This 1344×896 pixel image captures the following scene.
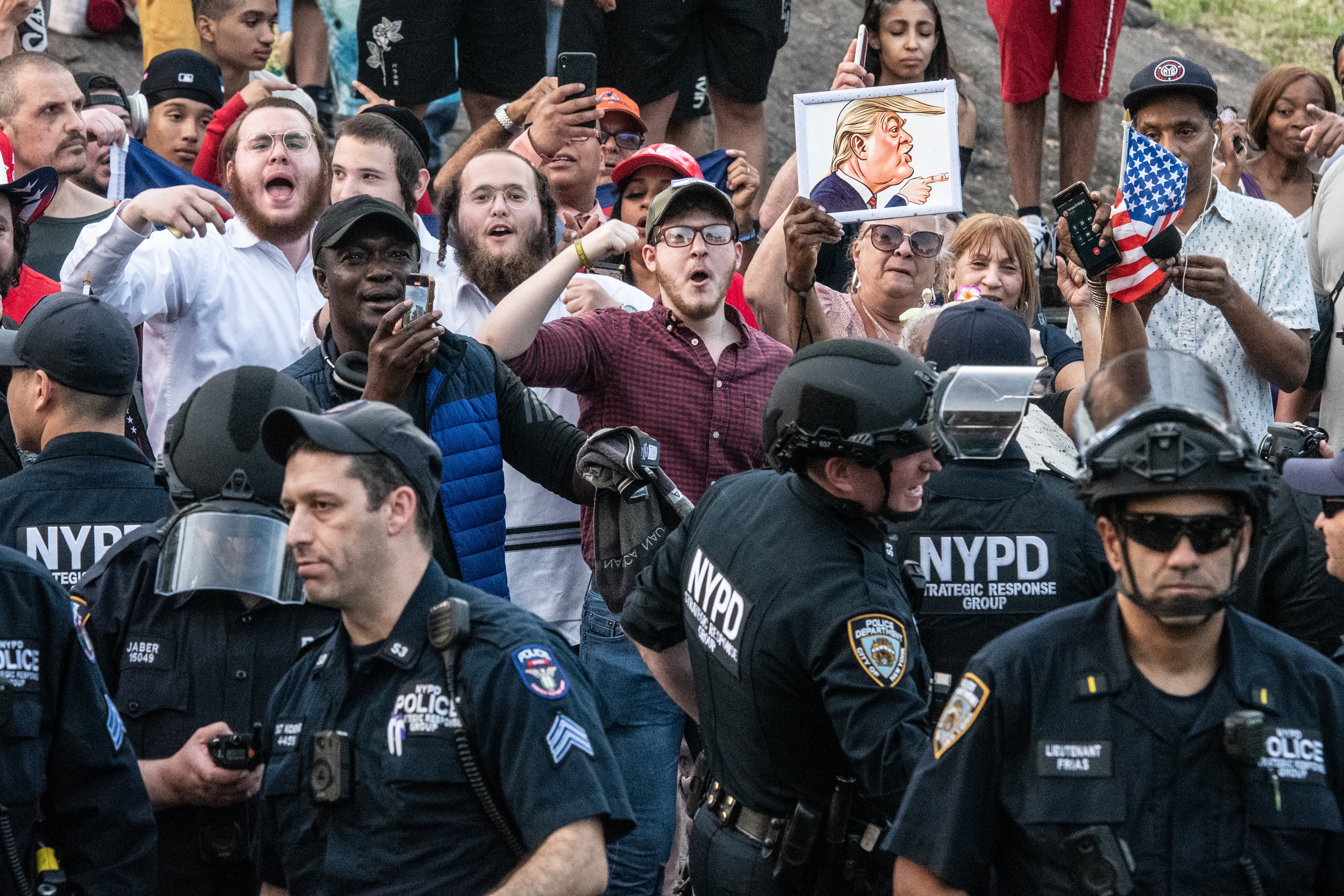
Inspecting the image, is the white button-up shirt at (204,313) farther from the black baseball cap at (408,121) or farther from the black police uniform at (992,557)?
the black police uniform at (992,557)

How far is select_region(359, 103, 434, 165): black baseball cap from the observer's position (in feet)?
23.4

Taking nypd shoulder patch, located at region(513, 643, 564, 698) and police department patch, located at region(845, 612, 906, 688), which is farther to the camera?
police department patch, located at region(845, 612, 906, 688)

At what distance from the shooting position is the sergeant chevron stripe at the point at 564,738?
130 inches

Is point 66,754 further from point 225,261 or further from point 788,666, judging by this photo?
point 225,261

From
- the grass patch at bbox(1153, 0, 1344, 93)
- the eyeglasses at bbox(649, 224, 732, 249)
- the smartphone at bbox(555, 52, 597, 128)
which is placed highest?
the grass patch at bbox(1153, 0, 1344, 93)

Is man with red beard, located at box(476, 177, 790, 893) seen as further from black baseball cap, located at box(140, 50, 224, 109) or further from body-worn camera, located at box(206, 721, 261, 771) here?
black baseball cap, located at box(140, 50, 224, 109)

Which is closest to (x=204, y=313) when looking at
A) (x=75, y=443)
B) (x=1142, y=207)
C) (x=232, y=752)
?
(x=75, y=443)

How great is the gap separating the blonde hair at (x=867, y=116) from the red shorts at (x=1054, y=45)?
2.11 meters

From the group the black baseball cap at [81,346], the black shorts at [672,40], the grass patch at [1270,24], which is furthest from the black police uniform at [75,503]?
the grass patch at [1270,24]

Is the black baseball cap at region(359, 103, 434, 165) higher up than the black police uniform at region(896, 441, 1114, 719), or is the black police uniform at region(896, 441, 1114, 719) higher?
the black baseball cap at region(359, 103, 434, 165)

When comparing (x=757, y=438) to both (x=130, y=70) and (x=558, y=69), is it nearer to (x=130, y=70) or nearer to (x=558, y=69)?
(x=558, y=69)

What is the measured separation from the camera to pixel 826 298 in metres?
6.68

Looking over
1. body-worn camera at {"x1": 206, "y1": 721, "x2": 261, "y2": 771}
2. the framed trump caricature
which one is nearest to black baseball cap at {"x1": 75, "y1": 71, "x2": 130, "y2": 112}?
the framed trump caricature

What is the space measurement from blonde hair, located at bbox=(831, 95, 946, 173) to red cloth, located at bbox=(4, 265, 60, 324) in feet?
10.1
